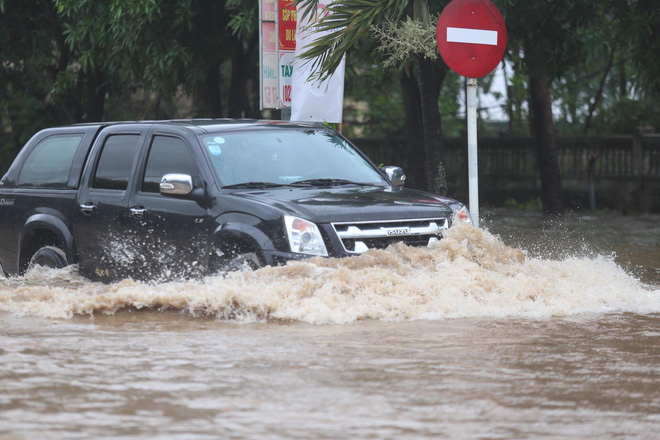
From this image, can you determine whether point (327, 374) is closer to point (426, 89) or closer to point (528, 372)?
point (528, 372)

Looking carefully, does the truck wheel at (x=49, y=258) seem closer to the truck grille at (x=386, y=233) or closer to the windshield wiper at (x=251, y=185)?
the windshield wiper at (x=251, y=185)

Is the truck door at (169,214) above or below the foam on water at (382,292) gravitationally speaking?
above

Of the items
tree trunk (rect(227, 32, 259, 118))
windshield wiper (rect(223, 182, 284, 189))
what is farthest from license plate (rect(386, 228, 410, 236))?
tree trunk (rect(227, 32, 259, 118))

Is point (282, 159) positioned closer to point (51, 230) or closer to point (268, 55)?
point (51, 230)

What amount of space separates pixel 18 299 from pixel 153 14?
10.6m

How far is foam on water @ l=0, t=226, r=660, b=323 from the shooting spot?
305 inches

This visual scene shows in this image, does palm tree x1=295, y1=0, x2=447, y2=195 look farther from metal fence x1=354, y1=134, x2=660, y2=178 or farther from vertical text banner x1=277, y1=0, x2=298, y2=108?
metal fence x1=354, y1=134, x2=660, y2=178

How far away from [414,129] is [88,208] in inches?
493

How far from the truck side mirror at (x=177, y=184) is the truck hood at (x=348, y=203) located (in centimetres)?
37

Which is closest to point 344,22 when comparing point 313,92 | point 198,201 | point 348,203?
point 313,92

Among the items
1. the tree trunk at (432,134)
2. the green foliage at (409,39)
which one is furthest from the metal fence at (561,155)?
the green foliage at (409,39)

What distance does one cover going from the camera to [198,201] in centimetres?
848

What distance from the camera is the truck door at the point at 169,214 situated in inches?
333

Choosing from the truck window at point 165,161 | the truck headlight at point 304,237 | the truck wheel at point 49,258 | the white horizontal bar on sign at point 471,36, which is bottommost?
the truck wheel at point 49,258
